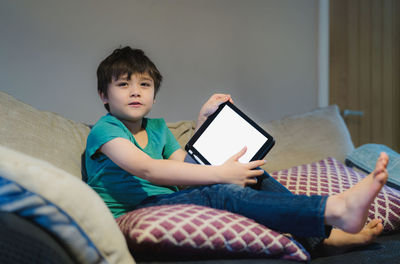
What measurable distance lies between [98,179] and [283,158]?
834mm

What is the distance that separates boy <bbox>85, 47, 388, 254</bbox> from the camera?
0.83 meters

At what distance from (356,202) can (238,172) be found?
0.29 metres

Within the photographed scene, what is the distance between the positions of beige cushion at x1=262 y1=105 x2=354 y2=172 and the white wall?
1.93 ft

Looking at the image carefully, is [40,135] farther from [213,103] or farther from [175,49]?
[175,49]

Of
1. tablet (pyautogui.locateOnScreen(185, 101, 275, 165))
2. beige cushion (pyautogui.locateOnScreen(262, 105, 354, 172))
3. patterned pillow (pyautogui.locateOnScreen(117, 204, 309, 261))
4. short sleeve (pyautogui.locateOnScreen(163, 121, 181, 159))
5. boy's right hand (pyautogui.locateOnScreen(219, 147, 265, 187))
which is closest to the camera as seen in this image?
patterned pillow (pyautogui.locateOnScreen(117, 204, 309, 261))

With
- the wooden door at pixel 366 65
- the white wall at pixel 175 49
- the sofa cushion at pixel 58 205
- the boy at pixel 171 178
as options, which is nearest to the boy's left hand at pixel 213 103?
the boy at pixel 171 178

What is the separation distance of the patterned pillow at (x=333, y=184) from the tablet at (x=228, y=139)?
0.25 meters

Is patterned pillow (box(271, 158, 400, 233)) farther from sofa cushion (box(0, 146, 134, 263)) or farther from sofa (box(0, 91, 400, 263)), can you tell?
sofa cushion (box(0, 146, 134, 263))

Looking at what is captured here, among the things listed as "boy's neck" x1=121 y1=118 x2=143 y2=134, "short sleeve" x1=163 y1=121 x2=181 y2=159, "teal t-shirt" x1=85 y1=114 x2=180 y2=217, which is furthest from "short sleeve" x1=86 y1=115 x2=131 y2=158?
"short sleeve" x1=163 y1=121 x2=181 y2=159

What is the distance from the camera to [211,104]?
120 centimetres

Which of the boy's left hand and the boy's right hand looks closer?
the boy's right hand

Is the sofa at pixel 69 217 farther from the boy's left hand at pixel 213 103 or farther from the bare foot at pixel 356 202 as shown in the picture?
the boy's left hand at pixel 213 103

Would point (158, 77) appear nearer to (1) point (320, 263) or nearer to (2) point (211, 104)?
(2) point (211, 104)

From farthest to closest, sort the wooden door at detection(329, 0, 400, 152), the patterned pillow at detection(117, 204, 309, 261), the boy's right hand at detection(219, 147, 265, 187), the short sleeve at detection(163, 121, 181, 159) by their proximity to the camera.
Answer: the wooden door at detection(329, 0, 400, 152) < the short sleeve at detection(163, 121, 181, 159) < the boy's right hand at detection(219, 147, 265, 187) < the patterned pillow at detection(117, 204, 309, 261)
